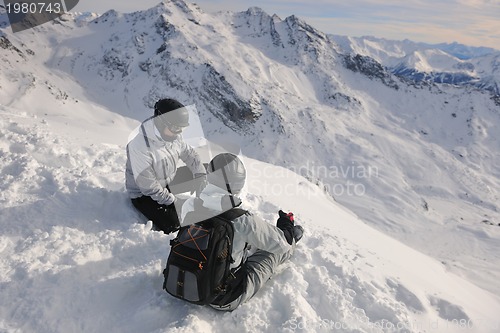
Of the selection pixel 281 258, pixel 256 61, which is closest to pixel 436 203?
pixel 256 61

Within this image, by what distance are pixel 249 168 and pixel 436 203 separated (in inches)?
4739

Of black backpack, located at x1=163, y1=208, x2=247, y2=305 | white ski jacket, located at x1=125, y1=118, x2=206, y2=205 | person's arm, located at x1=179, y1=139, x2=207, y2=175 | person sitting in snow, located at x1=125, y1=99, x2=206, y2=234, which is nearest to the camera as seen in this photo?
black backpack, located at x1=163, y1=208, x2=247, y2=305

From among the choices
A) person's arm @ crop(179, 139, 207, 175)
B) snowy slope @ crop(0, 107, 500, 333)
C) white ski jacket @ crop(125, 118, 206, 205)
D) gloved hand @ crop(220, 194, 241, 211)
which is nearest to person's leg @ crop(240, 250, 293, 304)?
snowy slope @ crop(0, 107, 500, 333)

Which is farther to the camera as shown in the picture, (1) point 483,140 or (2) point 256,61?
(2) point 256,61

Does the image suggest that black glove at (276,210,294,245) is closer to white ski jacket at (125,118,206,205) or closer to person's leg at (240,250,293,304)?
person's leg at (240,250,293,304)

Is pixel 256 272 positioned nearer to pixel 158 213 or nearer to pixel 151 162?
pixel 158 213

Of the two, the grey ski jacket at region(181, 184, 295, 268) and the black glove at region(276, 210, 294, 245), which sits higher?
the grey ski jacket at region(181, 184, 295, 268)

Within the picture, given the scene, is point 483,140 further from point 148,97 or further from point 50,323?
point 50,323

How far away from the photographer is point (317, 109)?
169 meters

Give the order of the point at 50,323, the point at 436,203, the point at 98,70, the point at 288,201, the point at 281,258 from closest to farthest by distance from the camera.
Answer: the point at 50,323, the point at 281,258, the point at 288,201, the point at 436,203, the point at 98,70

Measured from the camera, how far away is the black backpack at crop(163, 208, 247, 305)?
4.64 meters

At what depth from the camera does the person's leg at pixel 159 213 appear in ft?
23.3

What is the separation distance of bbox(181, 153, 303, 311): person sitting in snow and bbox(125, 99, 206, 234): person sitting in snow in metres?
1.86

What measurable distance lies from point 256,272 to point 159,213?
8.57 ft
